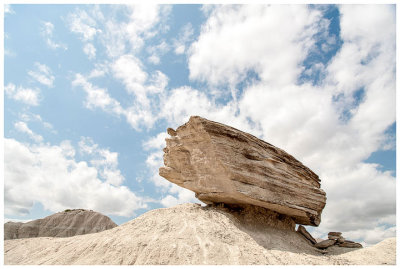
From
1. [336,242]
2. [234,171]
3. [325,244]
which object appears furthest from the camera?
[336,242]

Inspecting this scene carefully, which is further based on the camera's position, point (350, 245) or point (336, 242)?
point (336, 242)

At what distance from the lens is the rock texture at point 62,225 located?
26.5m

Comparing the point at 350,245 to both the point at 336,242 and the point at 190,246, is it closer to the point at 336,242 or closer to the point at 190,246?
the point at 336,242

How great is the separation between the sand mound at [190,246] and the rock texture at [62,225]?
15.2m

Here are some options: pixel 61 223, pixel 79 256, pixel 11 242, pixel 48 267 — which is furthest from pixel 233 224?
pixel 61 223

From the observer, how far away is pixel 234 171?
1335cm

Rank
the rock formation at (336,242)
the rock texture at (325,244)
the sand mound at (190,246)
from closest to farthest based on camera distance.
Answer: the sand mound at (190,246), the rock texture at (325,244), the rock formation at (336,242)

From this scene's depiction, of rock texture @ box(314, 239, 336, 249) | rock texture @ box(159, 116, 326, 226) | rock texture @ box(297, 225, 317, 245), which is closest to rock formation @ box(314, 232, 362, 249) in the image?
rock texture @ box(314, 239, 336, 249)

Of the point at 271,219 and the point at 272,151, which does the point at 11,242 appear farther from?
the point at 272,151

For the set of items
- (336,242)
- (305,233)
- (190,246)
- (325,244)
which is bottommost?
(190,246)

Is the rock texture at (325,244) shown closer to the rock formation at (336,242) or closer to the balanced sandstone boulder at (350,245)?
the rock formation at (336,242)

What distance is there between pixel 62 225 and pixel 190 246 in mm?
27138

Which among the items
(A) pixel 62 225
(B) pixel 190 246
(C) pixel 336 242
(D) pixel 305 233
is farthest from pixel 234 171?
(A) pixel 62 225

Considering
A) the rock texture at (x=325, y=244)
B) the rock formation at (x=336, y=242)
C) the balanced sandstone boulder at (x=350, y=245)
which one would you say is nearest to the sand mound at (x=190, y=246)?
the rock texture at (x=325, y=244)
